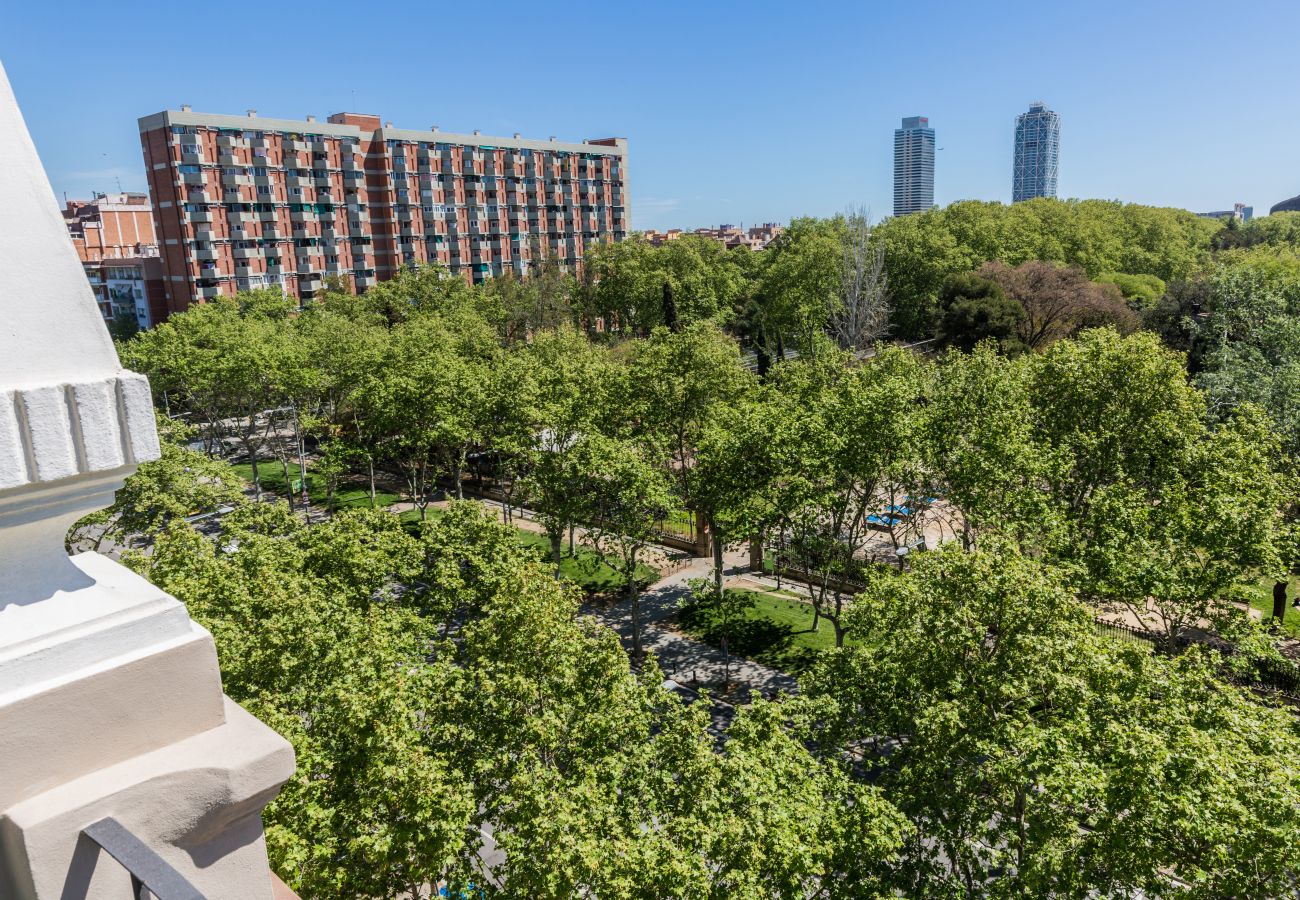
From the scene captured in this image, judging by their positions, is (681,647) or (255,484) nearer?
(681,647)

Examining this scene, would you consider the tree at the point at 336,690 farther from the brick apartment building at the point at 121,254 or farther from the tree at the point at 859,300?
the brick apartment building at the point at 121,254

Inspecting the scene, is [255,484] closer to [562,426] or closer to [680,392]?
[562,426]

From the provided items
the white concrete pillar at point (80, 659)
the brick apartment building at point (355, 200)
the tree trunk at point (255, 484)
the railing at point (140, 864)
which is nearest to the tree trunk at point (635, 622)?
the white concrete pillar at point (80, 659)

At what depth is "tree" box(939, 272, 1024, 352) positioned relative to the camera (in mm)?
56500

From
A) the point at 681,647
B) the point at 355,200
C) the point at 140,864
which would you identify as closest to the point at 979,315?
the point at 681,647

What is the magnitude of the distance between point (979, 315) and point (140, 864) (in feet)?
198

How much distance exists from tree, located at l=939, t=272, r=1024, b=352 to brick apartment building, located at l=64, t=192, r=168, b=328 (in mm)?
70540

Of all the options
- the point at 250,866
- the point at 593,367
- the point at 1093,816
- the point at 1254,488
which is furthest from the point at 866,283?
the point at 250,866

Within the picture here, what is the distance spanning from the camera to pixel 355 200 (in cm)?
9038

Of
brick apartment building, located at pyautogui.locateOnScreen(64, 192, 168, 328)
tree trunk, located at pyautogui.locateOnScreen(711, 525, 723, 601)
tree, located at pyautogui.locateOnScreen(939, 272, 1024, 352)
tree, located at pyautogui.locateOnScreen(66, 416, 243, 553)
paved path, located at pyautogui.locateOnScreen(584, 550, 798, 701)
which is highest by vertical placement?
brick apartment building, located at pyautogui.locateOnScreen(64, 192, 168, 328)

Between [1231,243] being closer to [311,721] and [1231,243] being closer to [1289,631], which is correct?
[1289,631]

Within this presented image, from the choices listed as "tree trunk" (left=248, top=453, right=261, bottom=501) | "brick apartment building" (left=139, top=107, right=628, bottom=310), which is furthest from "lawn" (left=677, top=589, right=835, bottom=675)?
"brick apartment building" (left=139, top=107, right=628, bottom=310)

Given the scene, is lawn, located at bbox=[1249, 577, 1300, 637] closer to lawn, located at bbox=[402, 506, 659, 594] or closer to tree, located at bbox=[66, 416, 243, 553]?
lawn, located at bbox=[402, 506, 659, 594]

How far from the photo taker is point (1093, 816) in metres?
11.8
